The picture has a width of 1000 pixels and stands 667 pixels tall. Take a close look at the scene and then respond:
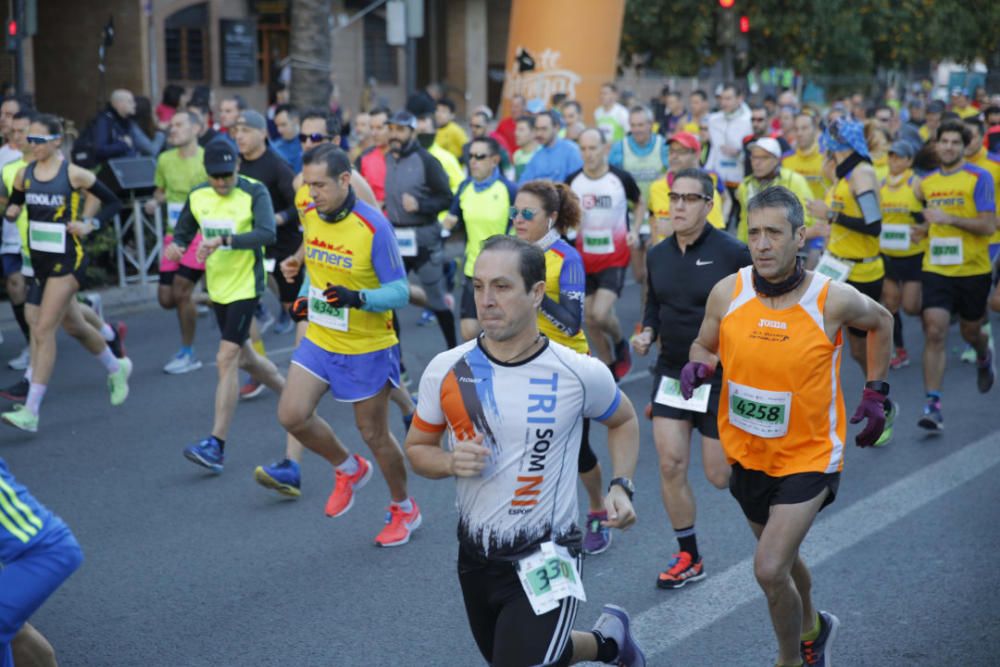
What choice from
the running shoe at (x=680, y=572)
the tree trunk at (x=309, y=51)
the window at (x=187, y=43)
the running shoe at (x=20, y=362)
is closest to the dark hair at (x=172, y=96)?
the tree trunk at (x=309, y=51)

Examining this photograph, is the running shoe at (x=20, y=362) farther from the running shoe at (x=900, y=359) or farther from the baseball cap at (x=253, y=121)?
the running shoe at (x=900, y=359)

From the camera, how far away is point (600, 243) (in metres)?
9.70

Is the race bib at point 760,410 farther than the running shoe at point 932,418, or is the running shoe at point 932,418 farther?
the running shoe at point 932,418

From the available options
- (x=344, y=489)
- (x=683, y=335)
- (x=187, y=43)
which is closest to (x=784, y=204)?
(x=683, y=335)

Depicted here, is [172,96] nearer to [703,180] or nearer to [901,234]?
[901,234]

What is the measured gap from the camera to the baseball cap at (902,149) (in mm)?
9562

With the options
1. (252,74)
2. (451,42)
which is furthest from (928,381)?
(451,42)

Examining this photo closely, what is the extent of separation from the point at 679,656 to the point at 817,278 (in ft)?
5.09

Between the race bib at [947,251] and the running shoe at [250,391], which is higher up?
the race bib at [947,251]

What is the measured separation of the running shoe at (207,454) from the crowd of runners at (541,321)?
0.5 inches

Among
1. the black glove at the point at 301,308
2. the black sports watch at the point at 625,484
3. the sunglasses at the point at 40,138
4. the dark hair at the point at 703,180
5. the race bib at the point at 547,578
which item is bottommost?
the race bib at the point at 547,578

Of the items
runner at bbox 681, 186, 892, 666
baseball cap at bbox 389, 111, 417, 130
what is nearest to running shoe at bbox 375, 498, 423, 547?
runner at bbox 681, 186, 892, 666

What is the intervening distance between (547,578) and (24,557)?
1.46 meters

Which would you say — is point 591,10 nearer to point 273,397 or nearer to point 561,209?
point 273,397
